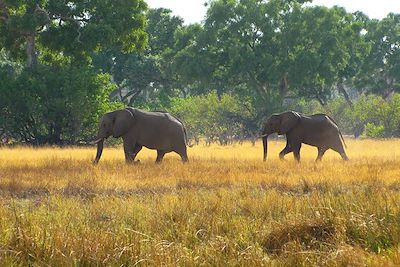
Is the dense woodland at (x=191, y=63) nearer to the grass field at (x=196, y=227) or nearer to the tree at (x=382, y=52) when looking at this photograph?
the tree at (x=382, y=52)

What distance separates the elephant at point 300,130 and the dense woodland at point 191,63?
7.77 meters

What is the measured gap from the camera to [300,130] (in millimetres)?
19641

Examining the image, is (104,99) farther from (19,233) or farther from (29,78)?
(19,233)

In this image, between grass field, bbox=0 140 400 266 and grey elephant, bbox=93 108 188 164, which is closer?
grass field, bbox=0 140 400 266

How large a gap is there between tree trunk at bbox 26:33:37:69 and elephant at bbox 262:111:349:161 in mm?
10734

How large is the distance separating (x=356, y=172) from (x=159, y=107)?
37742 mm

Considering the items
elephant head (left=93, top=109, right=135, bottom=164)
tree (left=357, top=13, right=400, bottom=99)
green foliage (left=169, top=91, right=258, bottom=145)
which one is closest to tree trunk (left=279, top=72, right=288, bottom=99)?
green foliage (left=169, top=91, right=258, bottom=145)

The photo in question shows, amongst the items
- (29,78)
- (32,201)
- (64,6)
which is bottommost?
(32,201)

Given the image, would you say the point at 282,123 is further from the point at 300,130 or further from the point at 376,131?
the point at 376,131

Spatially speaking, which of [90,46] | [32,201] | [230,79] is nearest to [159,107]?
[230,79]

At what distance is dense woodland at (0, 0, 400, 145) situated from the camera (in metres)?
25.0

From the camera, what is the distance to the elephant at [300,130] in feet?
64.3

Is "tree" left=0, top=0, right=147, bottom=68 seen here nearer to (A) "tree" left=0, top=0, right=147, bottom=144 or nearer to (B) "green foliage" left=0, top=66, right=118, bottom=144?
(A) "tree" left=0, top=0, right=147, bottom=144

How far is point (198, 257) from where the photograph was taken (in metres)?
5.71
